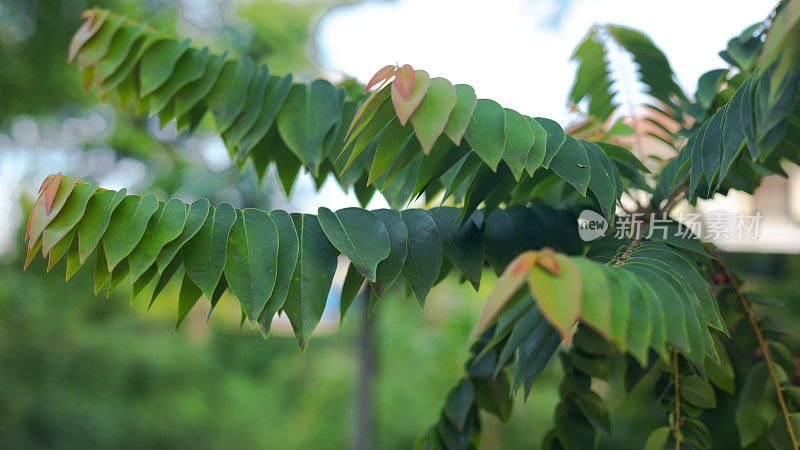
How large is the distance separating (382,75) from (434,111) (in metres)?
0.06

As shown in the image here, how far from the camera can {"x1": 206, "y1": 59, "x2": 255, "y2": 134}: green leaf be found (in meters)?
0.83

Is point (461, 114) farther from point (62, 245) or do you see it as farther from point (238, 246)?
point (62, 245)

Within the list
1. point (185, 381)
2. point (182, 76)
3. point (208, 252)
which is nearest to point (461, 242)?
point (208, 252)

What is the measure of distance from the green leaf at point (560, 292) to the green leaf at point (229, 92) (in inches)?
23.9

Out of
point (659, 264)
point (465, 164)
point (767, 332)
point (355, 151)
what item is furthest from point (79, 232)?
point (767, 332)

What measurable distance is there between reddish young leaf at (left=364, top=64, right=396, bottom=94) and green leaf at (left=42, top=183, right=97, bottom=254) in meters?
0.28

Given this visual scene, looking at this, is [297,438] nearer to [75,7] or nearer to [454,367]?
[454,367]

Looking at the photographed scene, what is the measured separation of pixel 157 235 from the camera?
539 mm

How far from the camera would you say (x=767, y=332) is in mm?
764

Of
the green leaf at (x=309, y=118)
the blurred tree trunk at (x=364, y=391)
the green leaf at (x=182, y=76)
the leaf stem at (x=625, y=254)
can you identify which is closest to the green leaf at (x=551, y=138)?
the leaf stem at (x=625, y=254)

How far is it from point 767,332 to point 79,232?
32.2 inches

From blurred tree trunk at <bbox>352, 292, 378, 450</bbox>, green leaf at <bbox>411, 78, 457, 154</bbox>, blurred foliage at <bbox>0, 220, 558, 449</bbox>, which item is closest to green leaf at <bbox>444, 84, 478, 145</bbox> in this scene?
green leaf at <bbox>411, 78, 457, 154</bbox>

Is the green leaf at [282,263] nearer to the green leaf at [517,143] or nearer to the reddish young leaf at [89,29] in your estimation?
the green leaf at [517,143]

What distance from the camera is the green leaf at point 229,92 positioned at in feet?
2.72
